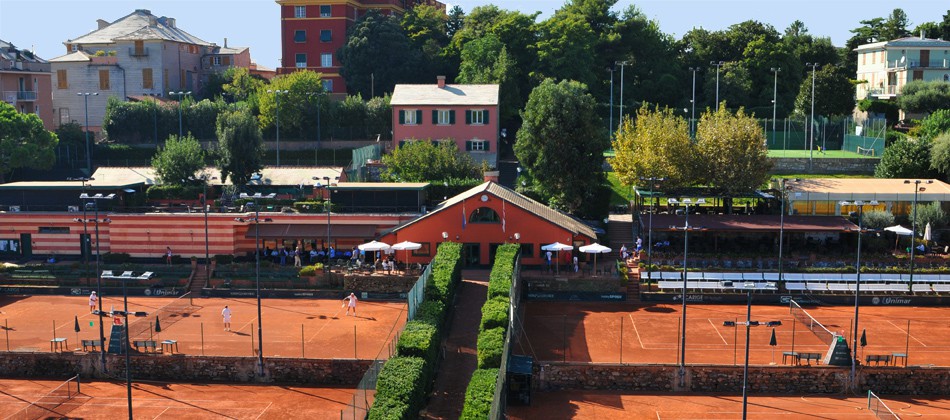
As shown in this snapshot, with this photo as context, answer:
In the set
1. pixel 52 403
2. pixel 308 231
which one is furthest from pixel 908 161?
pixel 52 403

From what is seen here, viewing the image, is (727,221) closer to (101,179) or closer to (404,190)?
(404,190)

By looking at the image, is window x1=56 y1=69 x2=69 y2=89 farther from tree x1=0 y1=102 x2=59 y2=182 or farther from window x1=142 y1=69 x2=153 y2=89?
tree x1=0 y1=102 x2=59 y2=182

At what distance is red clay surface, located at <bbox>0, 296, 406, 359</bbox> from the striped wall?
24.6ft

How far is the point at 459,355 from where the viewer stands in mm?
44062

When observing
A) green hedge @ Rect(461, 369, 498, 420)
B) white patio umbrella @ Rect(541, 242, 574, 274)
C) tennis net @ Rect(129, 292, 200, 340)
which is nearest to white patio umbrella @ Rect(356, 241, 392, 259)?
white patio umbrella @ Rect(541, 242, 574, 274)

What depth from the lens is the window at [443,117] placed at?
8162 centimetres

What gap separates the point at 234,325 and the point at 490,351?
700 inches

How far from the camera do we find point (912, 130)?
82.6 m

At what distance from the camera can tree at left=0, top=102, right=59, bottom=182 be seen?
3095 inches

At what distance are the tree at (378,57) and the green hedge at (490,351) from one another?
61.2 m

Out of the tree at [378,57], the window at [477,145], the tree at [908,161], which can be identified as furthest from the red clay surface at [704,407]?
the tree at [378,57]

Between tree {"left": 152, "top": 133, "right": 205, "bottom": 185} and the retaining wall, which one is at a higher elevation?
tree {"left": 152, "top": 133, "right": 205, "bottom": 185}

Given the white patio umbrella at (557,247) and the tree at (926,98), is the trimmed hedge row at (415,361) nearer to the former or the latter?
the white patio umbrella at (557,247)

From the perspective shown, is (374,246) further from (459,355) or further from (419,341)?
(419,341)
